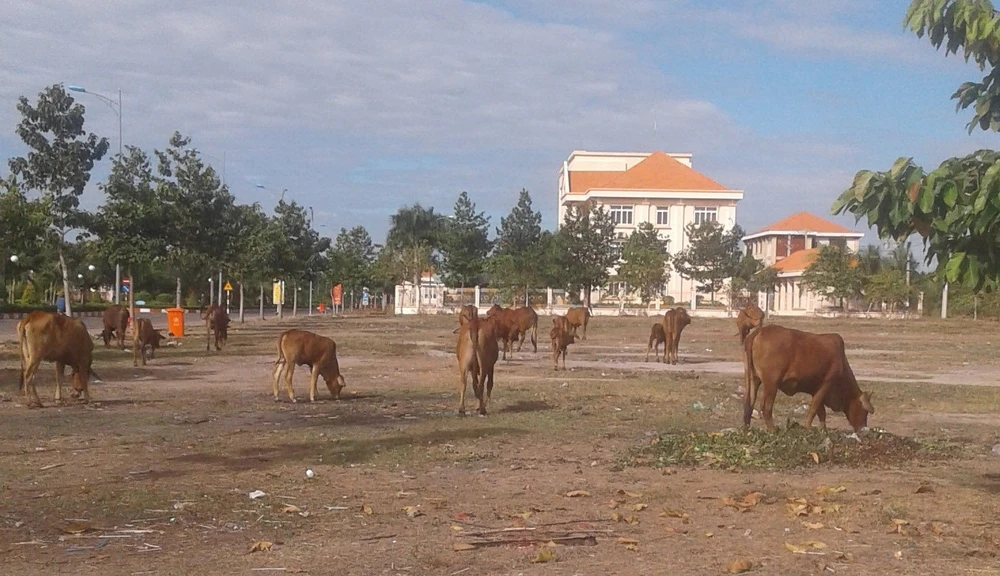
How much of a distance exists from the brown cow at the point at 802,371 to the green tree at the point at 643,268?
219 feet

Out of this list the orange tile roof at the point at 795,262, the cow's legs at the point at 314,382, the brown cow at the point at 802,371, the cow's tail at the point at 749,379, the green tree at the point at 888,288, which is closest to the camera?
the brown cow at the point at 802,371

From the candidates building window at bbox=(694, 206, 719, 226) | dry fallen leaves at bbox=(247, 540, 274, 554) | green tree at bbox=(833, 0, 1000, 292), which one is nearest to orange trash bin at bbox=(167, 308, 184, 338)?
dry fallen leaves at bbox=(247, 540, 274, 554)

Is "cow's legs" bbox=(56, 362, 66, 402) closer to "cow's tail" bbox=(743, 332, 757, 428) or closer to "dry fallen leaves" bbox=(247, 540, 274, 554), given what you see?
"dry fallen leaves" bbox=(247, 540, 274, 554)

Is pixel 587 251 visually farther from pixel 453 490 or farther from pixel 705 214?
pixel 453 490

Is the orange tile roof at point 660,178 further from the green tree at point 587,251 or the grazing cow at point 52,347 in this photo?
the grazing cow at point 52,347

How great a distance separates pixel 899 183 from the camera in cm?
644

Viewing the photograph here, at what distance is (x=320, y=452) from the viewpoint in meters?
12.6

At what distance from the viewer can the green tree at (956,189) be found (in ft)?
20.9

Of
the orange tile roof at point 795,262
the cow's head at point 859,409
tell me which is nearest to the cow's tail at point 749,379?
the cow's head at point 859,409

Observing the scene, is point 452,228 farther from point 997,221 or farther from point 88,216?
point 997,221

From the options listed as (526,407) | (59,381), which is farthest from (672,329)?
(59,381)

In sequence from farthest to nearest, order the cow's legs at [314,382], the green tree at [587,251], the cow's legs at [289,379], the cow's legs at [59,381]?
the green tree at [587,251], the cow's legs at [314,382], the cow's legs at [289,379], the cow's legs at [59,381]

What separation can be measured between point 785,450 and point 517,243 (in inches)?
3388

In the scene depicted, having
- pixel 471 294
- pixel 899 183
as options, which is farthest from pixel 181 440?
pixel 471 294
